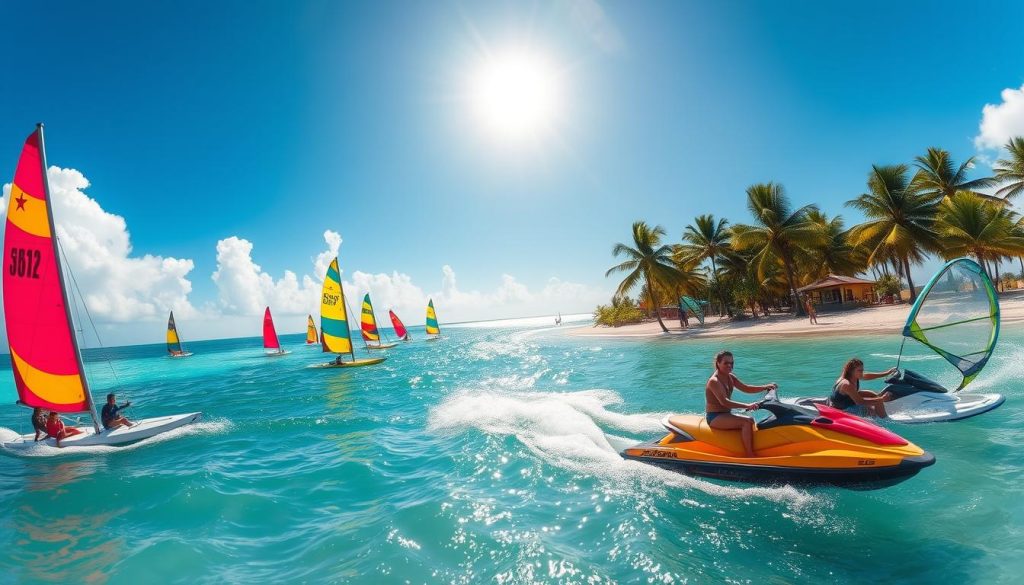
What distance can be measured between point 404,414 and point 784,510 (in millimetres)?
11011

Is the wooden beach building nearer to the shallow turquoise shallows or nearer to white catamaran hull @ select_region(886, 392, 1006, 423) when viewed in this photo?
the shallow turquoise shallows

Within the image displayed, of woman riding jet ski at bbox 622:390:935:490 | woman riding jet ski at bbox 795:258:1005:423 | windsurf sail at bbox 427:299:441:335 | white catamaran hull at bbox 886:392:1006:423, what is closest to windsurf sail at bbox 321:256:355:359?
woman riding jet ski at bbox 622:390:935:490

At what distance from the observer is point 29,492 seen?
8422mm

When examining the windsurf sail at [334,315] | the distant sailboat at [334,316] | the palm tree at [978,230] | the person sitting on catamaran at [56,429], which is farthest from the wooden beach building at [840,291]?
the person sitting on catamaran at [56,429]

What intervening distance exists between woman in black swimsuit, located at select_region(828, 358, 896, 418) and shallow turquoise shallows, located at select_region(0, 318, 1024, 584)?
85 cm

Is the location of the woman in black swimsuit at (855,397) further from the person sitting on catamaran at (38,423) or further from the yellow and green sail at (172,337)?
the yellow and green sail at (172,337)

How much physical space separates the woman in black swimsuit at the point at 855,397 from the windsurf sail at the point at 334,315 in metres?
26.5

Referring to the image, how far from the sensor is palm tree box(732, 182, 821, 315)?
32.5 m

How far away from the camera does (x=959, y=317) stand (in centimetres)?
841

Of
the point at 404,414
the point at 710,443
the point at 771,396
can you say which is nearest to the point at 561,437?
the point at 710,443

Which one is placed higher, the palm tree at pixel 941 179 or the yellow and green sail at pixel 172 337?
the palm tree at pixel 941 179

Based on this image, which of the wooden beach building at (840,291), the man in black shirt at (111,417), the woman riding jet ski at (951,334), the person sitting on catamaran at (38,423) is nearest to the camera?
the woman riding jet ski at (951,334)

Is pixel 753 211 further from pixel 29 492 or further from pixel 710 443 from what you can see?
pixel 29 492

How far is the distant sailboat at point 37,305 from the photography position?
966 centimetres
